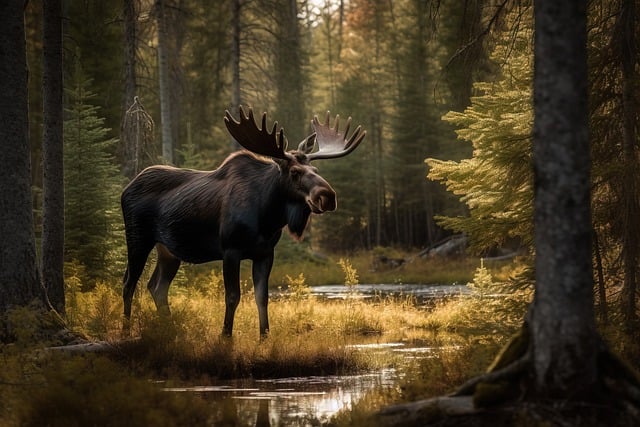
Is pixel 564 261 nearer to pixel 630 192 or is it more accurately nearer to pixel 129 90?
pixel 630 192

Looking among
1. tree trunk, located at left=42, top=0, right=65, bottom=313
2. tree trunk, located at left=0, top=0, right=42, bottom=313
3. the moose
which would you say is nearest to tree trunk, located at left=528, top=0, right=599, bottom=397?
the moose

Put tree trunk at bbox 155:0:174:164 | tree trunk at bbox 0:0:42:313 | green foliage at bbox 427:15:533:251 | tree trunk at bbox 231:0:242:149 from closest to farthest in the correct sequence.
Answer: green foliage at bbox 427:15:533:251
tree trunk at bbox 0:0:42:313
tree trunk at bbox 155:0:174:164
tree trunk at bbox 231:0:242:149

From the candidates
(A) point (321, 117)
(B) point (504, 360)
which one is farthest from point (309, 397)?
(A) point (321, 117)

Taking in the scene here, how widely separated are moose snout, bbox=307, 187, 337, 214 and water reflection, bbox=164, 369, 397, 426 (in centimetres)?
204

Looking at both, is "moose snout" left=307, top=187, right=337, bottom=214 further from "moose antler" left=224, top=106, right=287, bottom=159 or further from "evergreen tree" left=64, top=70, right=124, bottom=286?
"evergreen tree" left=64, top=70, right=124, bottom=286

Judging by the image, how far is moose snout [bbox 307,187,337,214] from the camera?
10281mm

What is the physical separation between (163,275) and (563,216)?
319 inches

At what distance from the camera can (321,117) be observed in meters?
56.1

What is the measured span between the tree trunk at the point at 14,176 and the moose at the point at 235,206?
1845mm

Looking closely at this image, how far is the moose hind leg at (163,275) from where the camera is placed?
41.7ft

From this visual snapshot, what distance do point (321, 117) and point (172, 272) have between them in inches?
1729

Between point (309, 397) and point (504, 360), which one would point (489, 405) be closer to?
point (504, 360)

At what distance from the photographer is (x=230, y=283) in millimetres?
11070

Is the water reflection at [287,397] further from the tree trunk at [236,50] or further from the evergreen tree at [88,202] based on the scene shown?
the tree trunk at [236,50]
